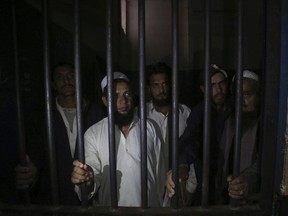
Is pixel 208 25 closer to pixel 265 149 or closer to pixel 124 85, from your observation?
pixel 265 149

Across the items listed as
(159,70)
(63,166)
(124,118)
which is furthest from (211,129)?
(63,166)

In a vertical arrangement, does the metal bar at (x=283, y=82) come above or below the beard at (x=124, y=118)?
above

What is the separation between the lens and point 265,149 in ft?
3.35

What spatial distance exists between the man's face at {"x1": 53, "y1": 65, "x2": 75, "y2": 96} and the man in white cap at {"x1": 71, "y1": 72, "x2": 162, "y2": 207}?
29cm

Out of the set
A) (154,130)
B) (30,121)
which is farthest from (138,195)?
(30,121)

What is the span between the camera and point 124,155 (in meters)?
1.59

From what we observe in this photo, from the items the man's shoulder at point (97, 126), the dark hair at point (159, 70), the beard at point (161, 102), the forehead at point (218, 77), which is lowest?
the man's shoulder at point (97, 126)

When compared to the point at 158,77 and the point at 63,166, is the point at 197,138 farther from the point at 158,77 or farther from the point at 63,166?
the point at 63,166

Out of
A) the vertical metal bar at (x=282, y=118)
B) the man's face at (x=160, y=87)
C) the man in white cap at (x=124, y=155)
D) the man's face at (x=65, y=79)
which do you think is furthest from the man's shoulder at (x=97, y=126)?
the vertical metal bar at (x=282, y=118)

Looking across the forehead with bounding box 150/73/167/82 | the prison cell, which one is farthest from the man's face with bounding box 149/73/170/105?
the prison cell

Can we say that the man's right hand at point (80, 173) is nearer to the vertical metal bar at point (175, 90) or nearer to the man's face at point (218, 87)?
the vertical metal bar at point (175, 90)

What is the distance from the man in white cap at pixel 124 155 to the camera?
1.52 meters

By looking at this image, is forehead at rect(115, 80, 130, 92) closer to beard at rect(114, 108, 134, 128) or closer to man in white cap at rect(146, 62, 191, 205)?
beard at rect(114, 108, 134, 128)

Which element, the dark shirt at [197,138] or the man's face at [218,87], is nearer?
the dark shirt at [197,138]
